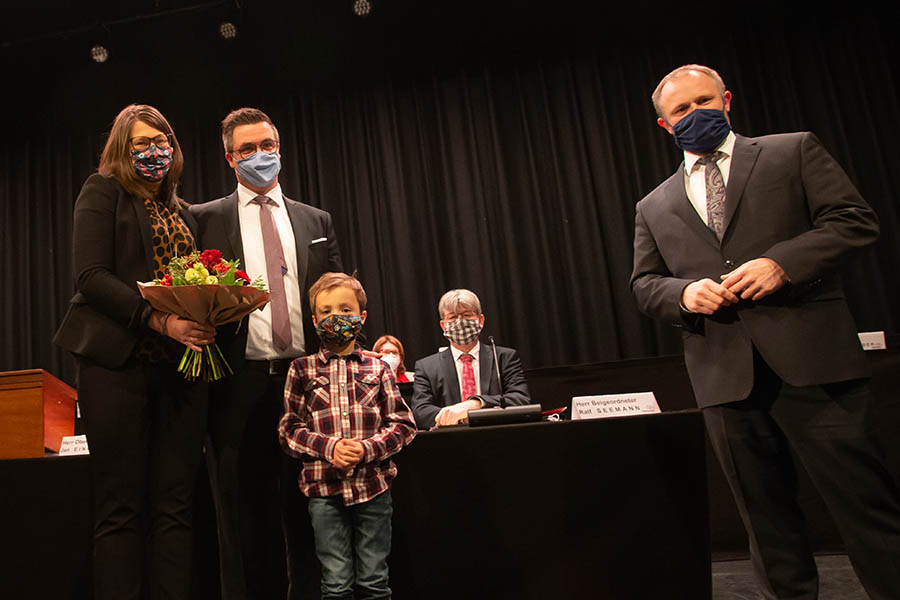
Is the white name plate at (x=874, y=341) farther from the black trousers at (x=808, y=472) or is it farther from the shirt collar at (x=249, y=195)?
the shirt collar at (x=249, y=195)

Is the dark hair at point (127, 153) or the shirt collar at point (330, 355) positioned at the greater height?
the dark hair at point (127, 153)

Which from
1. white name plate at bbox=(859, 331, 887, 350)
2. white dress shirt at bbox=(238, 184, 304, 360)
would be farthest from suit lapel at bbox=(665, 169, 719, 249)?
white name plate at bbox=(859, 331, 887, 350)

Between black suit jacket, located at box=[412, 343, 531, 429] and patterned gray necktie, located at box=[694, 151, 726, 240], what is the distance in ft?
5.51

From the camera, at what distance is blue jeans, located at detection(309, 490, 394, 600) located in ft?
6.23

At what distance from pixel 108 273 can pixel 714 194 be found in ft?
5.67

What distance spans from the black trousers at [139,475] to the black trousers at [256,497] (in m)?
0.18

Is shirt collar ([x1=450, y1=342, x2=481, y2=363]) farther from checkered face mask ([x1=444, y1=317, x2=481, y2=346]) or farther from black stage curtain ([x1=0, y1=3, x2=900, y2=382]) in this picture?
black stage curtain ([x1=0, y1=3, x2=900, y2=382])

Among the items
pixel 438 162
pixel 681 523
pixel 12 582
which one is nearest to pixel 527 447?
pixel 681 523

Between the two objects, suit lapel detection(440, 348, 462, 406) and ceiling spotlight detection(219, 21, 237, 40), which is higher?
ceiling spotlight detection(219, 21, 237, 40)

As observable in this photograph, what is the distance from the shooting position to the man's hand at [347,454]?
1890mm

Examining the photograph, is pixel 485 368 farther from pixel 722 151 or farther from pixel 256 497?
pixel 722 151

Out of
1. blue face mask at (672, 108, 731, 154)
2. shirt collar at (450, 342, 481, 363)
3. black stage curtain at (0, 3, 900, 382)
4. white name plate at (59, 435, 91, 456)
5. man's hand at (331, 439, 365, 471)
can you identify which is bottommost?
man's hand at (331, 439, 365, 471)

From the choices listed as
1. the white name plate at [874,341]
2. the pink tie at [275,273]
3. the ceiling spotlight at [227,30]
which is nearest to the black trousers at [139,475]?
the pink tie at [275,273]

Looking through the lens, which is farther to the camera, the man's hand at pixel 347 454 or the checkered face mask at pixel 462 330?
the checkered face mask at pixel 462 330
